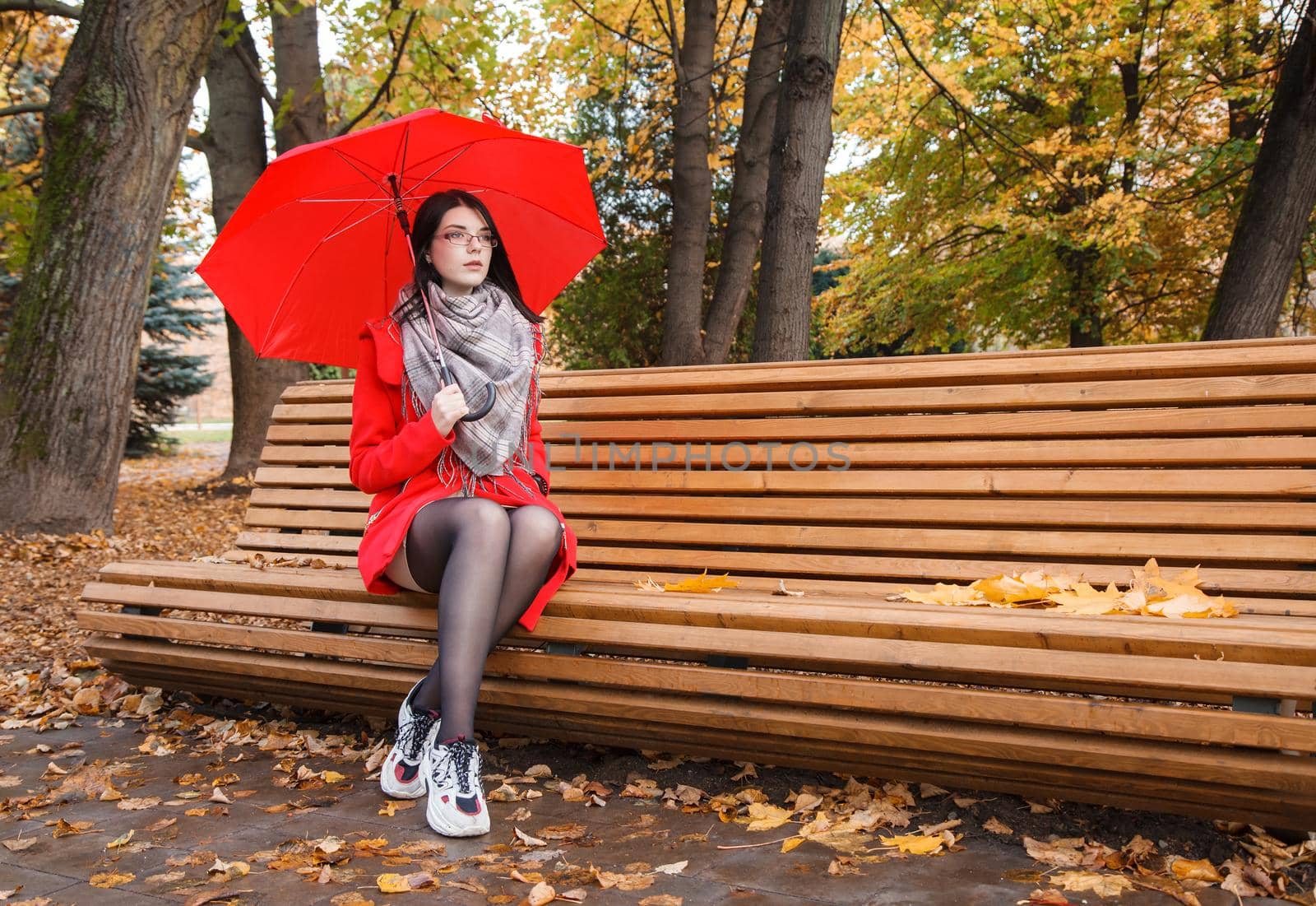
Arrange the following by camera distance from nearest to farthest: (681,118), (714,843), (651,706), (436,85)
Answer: (714,843) < (651,706) < (681,118) < (436,85)

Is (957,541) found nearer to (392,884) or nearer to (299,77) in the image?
(392,884)

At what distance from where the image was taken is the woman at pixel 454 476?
115 inches

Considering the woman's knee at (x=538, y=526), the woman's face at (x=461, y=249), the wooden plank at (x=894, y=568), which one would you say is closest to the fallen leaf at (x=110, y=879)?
the woman's knee at (x=538, y=526)

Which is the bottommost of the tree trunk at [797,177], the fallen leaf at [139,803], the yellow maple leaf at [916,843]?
the fallen leaf at [139,803]

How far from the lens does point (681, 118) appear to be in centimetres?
848

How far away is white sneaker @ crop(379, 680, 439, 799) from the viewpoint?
3020 mm

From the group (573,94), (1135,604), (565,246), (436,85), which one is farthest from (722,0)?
(1135,604)

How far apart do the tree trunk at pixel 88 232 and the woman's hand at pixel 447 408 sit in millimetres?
4337

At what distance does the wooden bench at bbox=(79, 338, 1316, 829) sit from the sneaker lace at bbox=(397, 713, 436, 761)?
19 cm

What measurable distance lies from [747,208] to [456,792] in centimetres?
651

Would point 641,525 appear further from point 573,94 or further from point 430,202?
point 573,94

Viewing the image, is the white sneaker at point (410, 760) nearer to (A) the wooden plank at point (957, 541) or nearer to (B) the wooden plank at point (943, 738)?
(B) the wooden plank at point (943, 738)

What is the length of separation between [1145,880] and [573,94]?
14.0 m

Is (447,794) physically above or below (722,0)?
below
